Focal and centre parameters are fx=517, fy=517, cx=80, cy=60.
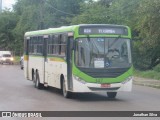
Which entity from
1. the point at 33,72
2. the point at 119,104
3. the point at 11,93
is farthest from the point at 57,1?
the point at 119,104

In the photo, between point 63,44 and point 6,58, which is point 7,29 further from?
point 63,44

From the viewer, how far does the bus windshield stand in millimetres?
19344

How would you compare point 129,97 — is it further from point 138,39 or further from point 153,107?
point 138,39

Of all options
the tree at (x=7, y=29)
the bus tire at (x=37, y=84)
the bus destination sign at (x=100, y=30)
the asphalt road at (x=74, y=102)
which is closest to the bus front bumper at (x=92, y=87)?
the asphalt road at (x=74, y=102)

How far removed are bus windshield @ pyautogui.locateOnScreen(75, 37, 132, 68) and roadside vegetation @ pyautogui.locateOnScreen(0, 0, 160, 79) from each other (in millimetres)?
12366

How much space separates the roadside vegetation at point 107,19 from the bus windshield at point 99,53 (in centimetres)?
1237

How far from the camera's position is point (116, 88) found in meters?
19.6

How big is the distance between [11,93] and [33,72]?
4.77m

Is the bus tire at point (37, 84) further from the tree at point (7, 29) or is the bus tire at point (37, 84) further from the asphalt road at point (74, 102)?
the tree at point (7, 29)

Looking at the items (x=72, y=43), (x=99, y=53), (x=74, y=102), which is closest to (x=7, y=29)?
(x=72, y=43)

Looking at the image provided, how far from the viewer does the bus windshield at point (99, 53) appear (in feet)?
63.5

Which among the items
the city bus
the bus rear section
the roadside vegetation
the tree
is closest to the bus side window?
the city bus

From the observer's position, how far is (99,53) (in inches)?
763

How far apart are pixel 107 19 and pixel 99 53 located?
27346 mm
